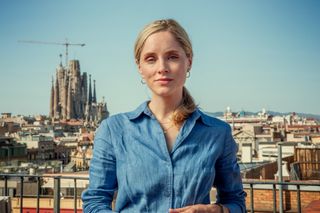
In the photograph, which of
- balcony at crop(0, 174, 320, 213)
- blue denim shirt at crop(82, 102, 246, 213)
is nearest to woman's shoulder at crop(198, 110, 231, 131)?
blue denim shirt at crop(82, 102, 246, 213)

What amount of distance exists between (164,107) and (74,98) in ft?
387

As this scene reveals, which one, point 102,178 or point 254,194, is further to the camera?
point 254,194

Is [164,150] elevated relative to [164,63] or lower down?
lower down

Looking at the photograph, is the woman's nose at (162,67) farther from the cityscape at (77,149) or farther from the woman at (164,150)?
the cityscape at (77,149)

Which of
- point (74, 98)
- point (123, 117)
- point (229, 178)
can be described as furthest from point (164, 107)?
point (74, 98)

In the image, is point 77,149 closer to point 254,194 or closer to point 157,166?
point 254,194

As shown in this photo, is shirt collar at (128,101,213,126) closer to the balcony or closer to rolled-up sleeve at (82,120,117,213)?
rolled-up sleeve at (82,120,117,213)

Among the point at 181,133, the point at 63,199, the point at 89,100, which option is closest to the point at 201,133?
the point at 181,133

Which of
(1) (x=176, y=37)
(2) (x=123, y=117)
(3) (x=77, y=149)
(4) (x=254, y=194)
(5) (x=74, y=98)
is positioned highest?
(5) (x=74, y=98)

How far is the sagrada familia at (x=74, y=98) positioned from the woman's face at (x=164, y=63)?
11225 centimetres

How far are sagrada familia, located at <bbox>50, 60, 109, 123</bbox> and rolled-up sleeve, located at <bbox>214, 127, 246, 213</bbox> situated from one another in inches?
4419

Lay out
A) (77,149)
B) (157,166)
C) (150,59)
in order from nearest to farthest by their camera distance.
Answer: (157,166), (150,59), (77,149)

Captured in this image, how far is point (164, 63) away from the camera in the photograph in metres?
1.70

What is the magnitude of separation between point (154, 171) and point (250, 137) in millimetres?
45886
